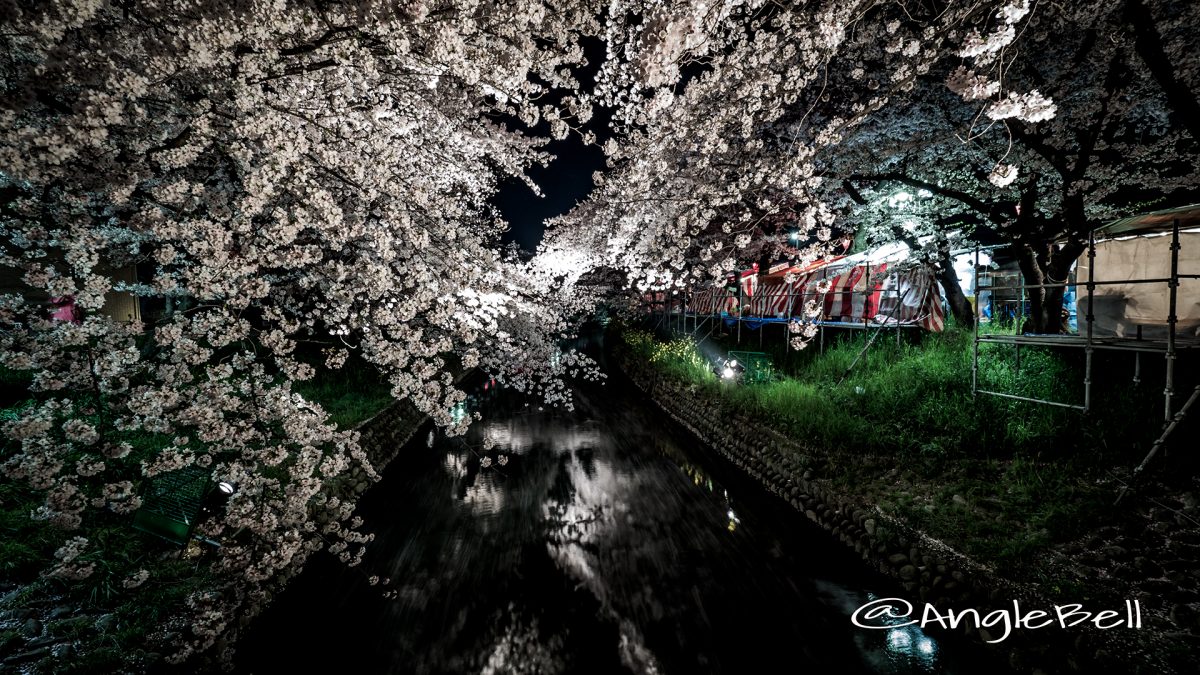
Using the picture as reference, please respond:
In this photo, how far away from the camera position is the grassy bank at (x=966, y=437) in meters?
5.58

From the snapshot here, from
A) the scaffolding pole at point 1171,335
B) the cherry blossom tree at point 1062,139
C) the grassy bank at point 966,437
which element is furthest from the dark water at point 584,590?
the cherry blossom tree at point 1062,139

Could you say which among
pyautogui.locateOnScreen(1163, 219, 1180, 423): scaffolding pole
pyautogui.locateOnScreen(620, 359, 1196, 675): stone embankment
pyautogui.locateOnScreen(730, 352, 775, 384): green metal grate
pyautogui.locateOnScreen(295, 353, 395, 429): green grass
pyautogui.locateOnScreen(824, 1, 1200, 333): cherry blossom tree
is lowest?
pyautogui.locateOnScreen(620, 359, 1196, 675): stone embankment

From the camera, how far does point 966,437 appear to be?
7414 mm

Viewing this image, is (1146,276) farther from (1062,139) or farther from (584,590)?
(584,590)

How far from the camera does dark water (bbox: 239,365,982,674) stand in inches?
195

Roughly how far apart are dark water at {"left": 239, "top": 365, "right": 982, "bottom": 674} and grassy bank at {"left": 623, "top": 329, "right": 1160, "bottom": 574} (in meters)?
1.38

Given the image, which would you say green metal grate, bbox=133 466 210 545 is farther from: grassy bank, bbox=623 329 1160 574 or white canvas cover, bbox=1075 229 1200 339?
white canvas cover, bbox=1075 229 1200 339

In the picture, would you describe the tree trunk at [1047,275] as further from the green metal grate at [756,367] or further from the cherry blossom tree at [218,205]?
the cherry blossom tree at [218,205]

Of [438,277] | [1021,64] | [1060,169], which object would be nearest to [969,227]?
[1060,169]

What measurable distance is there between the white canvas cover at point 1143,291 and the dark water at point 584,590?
6452mm

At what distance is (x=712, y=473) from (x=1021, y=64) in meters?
10.8

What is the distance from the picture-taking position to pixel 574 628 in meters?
5.41

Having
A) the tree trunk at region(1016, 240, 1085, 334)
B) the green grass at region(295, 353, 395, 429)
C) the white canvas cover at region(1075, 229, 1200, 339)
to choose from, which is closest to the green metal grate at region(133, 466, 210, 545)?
the green grass at region(295, 353, 395, 429)

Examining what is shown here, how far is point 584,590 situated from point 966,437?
689 centimetres
